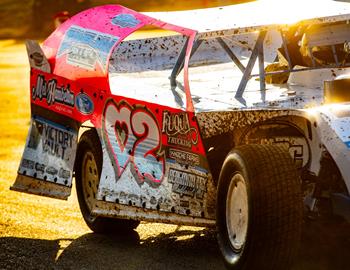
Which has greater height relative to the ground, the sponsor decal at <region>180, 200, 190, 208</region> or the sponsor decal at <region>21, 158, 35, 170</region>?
the sponsor decal at <region>180, 200, 190, 208</region>

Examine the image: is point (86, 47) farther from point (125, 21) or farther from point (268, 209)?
point (268, 209)

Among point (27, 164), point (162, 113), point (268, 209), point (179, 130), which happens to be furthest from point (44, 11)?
point (268, 209)

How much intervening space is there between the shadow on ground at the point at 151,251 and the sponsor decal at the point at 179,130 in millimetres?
776

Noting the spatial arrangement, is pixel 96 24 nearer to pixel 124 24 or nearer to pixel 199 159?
pixel 124 24

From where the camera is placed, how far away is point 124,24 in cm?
779

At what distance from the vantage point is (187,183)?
6891 mm

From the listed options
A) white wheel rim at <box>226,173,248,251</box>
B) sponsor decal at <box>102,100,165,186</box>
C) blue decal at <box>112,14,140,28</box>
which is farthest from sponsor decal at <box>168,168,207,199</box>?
blue decal at <box>112,14,140,28</box>

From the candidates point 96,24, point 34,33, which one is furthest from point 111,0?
point 96,24

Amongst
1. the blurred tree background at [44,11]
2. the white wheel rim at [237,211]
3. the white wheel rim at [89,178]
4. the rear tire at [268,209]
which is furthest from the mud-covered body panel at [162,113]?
the blurred tree background at [44,11]

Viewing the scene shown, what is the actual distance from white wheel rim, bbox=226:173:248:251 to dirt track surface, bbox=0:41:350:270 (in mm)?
342

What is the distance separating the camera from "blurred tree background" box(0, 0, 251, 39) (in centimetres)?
3912

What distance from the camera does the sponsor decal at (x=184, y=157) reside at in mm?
6789

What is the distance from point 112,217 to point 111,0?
36.4 metres

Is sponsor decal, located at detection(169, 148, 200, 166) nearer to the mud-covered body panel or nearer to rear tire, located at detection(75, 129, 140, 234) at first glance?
the mud-covered body panel
